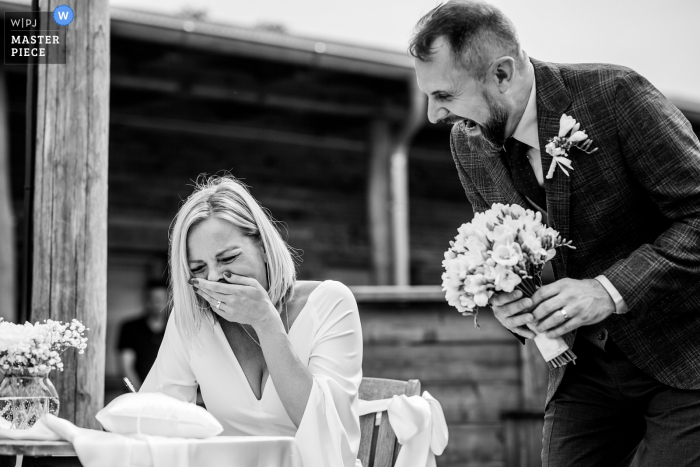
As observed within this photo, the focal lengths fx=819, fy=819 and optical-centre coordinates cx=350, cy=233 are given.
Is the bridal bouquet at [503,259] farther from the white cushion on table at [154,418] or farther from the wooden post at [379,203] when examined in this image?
the wooden post at [379,203]

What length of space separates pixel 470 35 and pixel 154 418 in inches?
48.7

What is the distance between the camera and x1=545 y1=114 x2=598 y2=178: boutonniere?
197 centimetres

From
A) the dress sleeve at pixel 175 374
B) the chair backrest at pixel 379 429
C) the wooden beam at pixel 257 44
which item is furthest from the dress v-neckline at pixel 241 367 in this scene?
the wooden beam at pixel 257 44

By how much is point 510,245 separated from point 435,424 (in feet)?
3.48

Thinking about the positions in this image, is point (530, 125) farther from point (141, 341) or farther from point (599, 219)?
point (141, 341)

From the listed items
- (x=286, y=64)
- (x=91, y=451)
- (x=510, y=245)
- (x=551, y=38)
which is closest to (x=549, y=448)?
(x=510, y=245)

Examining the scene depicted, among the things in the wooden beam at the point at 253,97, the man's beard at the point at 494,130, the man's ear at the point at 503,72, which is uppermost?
the wooden beam at the point at 253,97

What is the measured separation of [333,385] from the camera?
2469mm

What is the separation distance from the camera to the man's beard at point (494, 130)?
207 centimetres

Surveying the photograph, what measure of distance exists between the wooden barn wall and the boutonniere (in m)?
4.25

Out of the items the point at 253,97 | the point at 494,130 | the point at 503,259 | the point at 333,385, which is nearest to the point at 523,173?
the point at 494,130

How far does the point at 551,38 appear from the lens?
14.1m

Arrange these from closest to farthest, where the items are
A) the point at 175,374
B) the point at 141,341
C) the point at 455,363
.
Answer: the point at 175,374 → the point at 455,363 → the point at 141,341

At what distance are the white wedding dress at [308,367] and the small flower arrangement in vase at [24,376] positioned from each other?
1.13 ft
